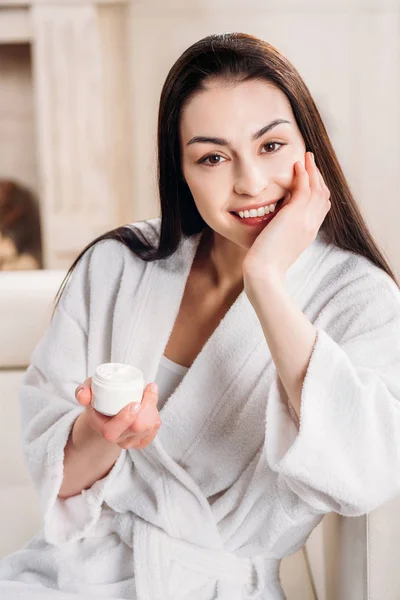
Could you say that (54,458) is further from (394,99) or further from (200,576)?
(394,99)

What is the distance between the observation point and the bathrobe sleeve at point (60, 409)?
1105 mm

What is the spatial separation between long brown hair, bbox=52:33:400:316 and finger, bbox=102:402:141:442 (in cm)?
40

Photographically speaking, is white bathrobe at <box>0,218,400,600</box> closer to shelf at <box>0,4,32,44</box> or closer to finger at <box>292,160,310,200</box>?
finger at <box>292,160,310,200</box>

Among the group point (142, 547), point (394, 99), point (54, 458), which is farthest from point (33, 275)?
point (394, 99)

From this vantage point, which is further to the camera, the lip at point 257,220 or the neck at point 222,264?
the neck at point 222,264

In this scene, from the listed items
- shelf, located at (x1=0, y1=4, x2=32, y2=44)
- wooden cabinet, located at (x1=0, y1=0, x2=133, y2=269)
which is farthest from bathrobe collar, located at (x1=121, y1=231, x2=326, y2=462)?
shelf, located at (x1=0, y1=4, x2=32, y2=44)

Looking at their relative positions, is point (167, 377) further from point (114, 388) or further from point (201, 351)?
point (114, 388)

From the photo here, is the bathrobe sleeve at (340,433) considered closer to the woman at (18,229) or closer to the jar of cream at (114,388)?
the jar of cream at (114,388)

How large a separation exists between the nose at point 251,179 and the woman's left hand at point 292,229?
40 mm

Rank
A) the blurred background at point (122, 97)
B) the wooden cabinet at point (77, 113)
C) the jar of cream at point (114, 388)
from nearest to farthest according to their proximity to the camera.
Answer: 1. the jar of cream at point (114, 388)
2. the blurred background at point (122, 97)
3. the wooden cabinet at point (77, 113)

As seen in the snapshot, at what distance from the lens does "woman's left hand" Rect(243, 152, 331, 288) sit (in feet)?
3.12

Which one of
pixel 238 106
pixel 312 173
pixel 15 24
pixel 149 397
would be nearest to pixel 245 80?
pixel 238 106

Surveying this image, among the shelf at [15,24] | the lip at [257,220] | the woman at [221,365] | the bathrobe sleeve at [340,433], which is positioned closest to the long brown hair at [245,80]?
the woman at [221,365]

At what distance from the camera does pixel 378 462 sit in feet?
3.03
